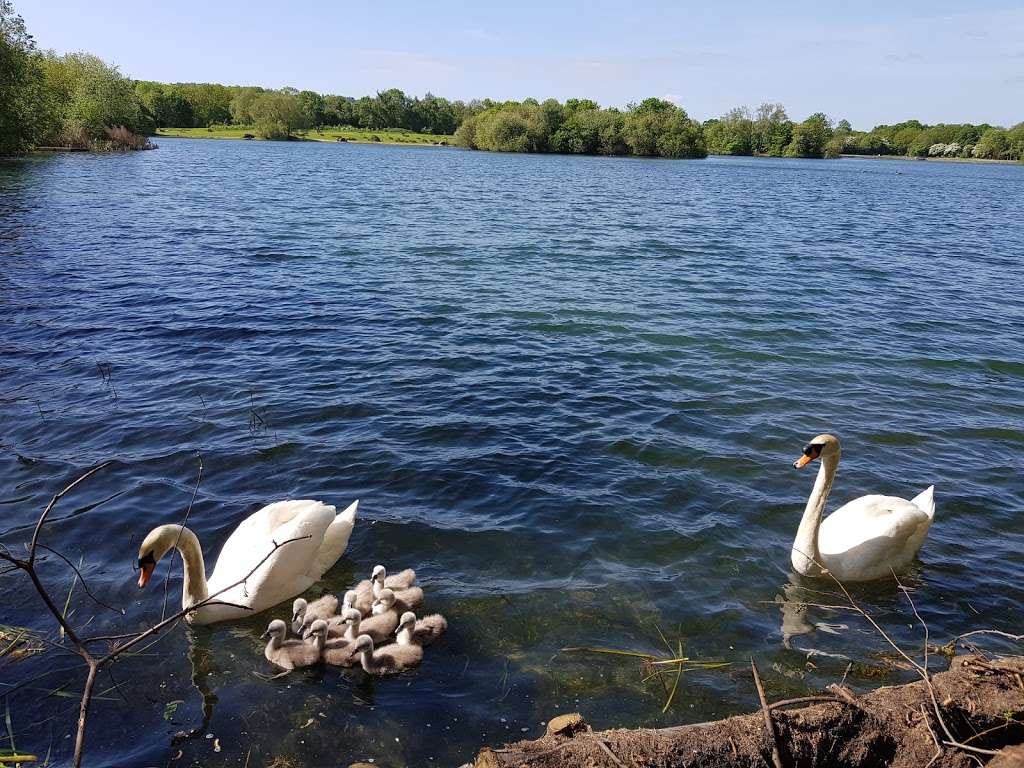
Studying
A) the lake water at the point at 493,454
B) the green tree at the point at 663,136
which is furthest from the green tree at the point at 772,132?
the lake water at the point at 493,454

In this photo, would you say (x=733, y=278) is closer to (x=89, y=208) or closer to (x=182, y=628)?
(x=182, y=628)

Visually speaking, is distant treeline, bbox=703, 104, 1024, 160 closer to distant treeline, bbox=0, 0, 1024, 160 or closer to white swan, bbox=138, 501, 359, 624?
distant treeline, bbox=0, 0, 1024, 160

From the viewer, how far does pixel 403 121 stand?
627 feet

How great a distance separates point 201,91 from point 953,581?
202m

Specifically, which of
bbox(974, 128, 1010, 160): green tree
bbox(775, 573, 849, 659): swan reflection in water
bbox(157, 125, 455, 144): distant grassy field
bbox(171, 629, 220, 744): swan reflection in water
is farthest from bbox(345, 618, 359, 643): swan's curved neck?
bbox(974, 128, 1010, 160): green tree

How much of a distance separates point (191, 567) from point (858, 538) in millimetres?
6827

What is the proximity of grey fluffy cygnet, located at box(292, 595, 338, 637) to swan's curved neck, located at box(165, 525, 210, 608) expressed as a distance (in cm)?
89

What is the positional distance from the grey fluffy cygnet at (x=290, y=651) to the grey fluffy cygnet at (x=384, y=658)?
0.37 metres

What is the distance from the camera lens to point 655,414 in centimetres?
1190

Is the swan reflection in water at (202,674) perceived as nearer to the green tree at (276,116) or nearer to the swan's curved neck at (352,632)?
the swan's curved neck at (352,632)

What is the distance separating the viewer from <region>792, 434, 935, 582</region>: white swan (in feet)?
25.1

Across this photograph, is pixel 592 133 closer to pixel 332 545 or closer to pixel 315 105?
pixel 315 105

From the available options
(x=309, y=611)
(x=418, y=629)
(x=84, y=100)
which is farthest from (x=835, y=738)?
(x=84, y=100)

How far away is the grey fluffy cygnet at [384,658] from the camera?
20.2 feet
